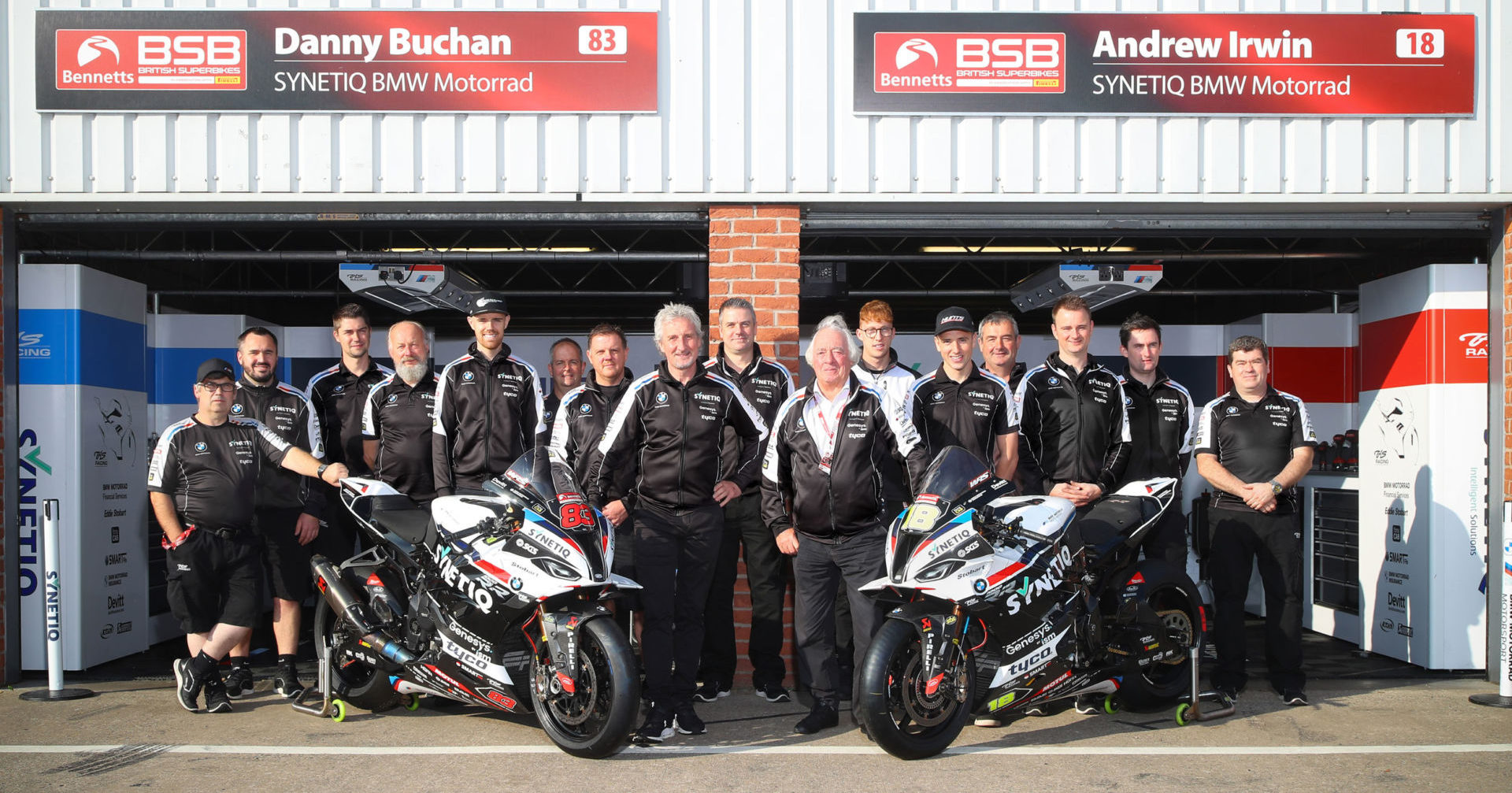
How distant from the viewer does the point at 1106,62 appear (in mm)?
6219

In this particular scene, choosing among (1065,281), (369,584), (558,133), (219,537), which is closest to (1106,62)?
(558,133)

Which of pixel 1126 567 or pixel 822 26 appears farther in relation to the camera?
pixel 822 26

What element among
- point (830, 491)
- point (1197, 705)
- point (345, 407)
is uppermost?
point (345, 407)

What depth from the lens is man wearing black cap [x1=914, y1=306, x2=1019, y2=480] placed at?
5395 mm

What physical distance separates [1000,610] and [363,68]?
4.43m

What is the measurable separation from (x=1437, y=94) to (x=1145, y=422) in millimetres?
2555

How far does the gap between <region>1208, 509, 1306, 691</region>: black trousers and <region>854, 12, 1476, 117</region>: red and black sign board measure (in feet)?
7.58

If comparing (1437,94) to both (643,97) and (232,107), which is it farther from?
(232,107)

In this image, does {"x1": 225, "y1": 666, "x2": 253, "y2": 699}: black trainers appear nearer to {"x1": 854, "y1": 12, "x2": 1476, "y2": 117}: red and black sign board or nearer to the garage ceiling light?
{"x1": 854, "y1": 12, "x2": 1476, "y2": 117}: red and black sign board

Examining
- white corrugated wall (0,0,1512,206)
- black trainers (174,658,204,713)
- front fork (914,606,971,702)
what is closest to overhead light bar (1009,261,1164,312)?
white corrugated wall (0,0,1512,206)

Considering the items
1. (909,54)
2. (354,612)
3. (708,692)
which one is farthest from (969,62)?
(354,612)

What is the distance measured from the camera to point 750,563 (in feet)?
18.5

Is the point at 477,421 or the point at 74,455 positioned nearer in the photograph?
the point at 477,421

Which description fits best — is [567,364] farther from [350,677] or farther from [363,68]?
[350,677]
